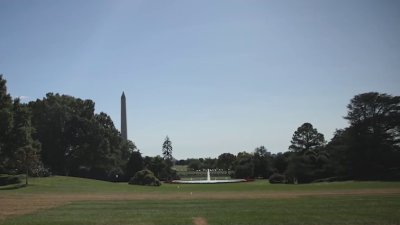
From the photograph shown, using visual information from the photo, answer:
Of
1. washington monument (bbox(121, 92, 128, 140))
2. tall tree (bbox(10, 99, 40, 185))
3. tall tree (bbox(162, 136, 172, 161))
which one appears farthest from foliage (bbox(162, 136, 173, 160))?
tall tree (bbox(10, 99, 40, 185))

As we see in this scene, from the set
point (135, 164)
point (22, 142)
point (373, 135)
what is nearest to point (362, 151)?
point (373, 135)

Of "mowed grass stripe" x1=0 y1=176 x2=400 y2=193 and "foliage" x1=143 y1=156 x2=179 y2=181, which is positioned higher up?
"foliage" x1=143 y1=156 x2=179 y2=181

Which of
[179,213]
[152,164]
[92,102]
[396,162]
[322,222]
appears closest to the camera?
[322,222]

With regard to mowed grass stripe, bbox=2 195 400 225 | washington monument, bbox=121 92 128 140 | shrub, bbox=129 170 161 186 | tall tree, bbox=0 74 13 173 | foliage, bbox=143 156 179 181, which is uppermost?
washington monument, bbox=121 92 128 140

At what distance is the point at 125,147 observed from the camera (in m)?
97.3

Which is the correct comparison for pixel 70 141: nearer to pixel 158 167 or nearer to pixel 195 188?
pixel 158 167

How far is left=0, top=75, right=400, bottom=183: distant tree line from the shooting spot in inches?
2200

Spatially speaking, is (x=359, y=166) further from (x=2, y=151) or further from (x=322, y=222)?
(x=322, y=222)

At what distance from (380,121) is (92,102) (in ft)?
168

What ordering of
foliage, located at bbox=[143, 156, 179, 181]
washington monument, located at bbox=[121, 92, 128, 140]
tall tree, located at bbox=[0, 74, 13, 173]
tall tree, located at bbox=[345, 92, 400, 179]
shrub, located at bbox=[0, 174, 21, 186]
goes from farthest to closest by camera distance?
washington monument, located at bbox=[121, 92, 128, 140] → foliage, located at bbox=[143, 156, 179, 181] → tall tree, located at bbox=[345, 92, 400, 179] → shrub, located at bbox=[0, 174, 21, 186] → tall tree, located at bbox=[0, 74, 13, 173]

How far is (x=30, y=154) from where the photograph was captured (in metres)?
52.7

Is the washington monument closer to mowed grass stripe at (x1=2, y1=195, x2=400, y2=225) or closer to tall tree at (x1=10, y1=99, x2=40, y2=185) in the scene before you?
tall tree at (x1=10, y1=99, x2=40, y2=185)

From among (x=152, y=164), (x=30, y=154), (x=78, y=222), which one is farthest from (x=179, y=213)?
(x=152, y=164)

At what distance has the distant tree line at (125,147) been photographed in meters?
55.9
